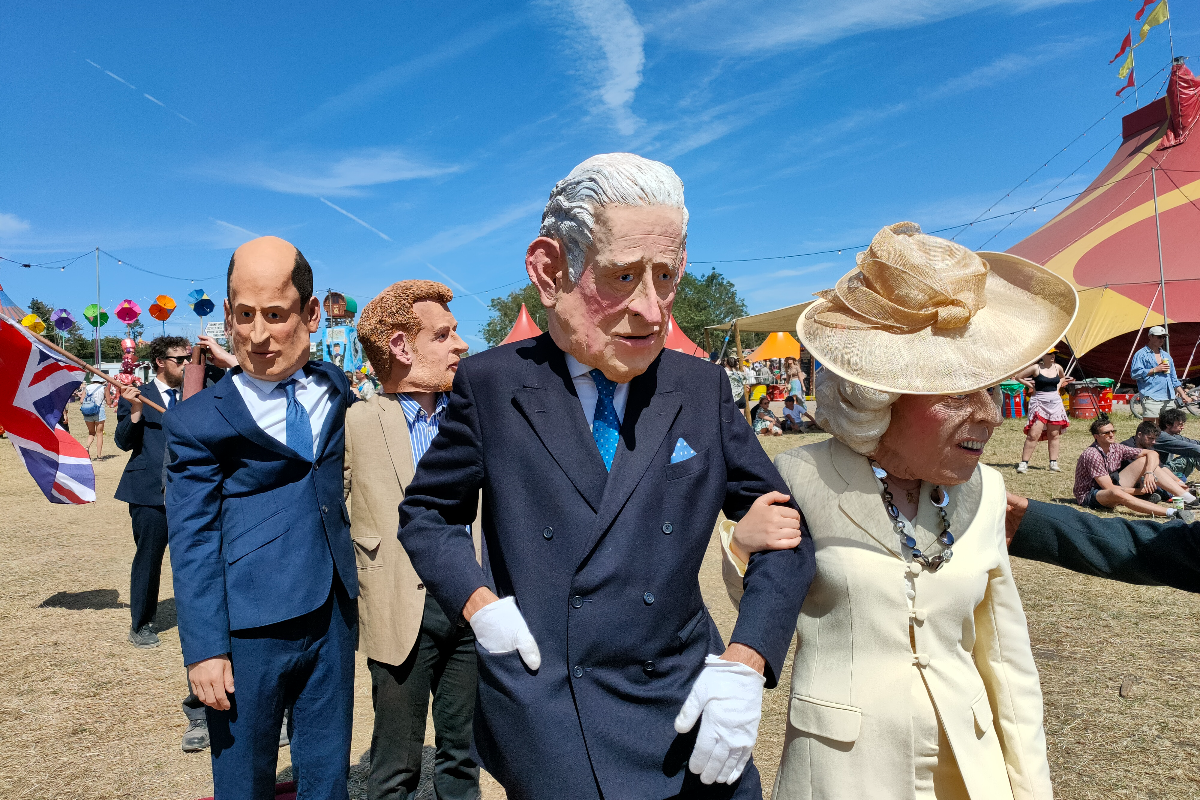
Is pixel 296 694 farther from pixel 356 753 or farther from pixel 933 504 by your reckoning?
pixel 933 504

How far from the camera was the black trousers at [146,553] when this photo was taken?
5.26 m

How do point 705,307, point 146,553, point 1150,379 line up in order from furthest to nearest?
point 705,307 < point 1150,379 < point 146,553

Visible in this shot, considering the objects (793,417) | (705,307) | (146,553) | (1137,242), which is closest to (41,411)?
(146,553)

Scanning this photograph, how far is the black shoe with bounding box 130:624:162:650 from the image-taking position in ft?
17.9

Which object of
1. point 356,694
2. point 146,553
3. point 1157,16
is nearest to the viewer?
point 356,694

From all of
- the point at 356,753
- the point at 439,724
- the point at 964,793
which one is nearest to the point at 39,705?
the point at 356,753

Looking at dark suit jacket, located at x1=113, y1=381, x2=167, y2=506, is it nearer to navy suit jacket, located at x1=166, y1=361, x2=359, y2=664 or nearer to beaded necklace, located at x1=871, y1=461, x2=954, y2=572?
navy suit jacket, located at x1=166, y1=361, x2=359, y2=664

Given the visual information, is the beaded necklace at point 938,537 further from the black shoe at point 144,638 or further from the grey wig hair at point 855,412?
the black shoe at point 144,638

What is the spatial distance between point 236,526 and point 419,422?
3.01 ft

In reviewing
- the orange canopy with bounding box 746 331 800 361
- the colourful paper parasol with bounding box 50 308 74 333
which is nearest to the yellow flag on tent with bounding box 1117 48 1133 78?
the orange canopy with bounding box 746 331 800 361

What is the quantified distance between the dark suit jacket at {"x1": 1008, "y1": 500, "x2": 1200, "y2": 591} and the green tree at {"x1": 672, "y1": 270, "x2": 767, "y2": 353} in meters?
38.4

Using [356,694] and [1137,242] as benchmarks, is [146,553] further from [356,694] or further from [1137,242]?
[1137,242]

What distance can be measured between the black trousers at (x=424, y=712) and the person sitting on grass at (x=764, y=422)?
49.8 ft

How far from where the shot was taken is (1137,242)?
63.0 ft
